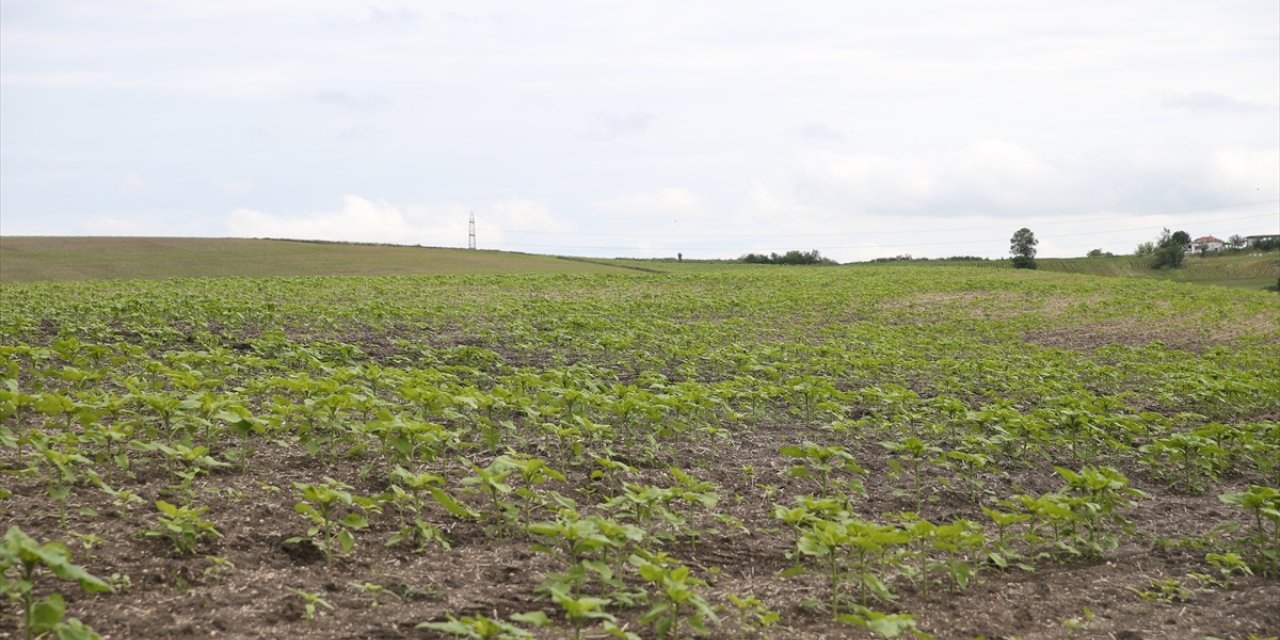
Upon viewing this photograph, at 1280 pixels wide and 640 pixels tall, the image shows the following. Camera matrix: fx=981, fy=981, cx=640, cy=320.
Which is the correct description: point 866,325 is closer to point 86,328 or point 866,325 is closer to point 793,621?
point 86,328

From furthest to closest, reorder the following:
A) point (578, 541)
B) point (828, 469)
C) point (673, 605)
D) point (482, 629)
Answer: point (828, 469) < point (578, 541) < point (673, 605) < point (482, 629)

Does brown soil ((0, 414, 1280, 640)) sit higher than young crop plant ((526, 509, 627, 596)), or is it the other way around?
young crop plant ((526, 509, 627, 596))

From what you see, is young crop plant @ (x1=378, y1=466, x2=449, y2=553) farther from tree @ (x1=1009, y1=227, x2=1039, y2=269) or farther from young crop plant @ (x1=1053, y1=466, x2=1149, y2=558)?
tree @ (x1=1009, y1=227, x2=1039, y2=269)

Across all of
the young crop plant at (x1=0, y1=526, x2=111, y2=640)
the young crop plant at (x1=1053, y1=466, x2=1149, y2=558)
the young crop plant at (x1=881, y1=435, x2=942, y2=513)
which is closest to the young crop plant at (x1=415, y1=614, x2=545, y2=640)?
the young crop plant at (x1=0, y1=526, x2=111, y2=640)

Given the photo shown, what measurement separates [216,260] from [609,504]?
157 feet

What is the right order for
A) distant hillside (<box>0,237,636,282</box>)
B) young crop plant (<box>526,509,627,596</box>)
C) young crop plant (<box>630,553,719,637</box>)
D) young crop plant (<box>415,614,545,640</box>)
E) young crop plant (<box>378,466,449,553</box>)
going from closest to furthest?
young crop plant (<box>415,614,545,640</box>), young crop plant (<box>630,553,719,637</box>), young crop plant (<box>526,509,627,596</box>), young crop plant (<box>378,466,449,553</box>), distant hillside (<box>0,237,636,282</box>)

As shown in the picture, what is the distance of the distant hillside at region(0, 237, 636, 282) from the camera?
4166 centimetres

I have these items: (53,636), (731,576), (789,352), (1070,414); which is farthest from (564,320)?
(53,636)

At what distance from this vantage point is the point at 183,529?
206 inches

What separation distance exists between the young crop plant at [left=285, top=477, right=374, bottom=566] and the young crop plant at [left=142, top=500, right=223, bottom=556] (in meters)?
0.48

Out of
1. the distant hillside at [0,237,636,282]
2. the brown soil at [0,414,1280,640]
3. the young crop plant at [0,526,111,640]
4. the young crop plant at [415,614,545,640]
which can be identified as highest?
the distant hillside at [0,237,636,282]

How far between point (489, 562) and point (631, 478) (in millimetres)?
2340

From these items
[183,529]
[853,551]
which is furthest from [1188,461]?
[183,529]

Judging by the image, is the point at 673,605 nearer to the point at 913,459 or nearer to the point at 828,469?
the point at 828,469
